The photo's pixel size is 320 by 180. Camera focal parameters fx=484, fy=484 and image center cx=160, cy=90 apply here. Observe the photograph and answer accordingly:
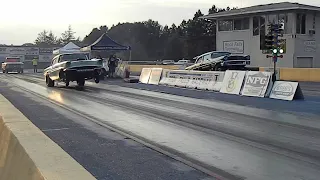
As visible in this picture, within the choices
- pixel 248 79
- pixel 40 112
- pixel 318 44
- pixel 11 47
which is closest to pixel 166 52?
A: pixel 11 47

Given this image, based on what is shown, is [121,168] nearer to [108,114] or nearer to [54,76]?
[108,114]

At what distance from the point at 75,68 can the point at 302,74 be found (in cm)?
1801

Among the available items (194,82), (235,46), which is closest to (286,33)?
(235,46)

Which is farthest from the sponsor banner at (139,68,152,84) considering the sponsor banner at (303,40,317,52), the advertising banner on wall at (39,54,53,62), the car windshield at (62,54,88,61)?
the advertising banner on wall at (39,54,53,62)

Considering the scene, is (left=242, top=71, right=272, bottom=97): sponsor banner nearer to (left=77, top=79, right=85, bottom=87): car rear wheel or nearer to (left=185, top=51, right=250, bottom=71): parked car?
(left=77, top=79, right=85, bottom=87): car rear wheel

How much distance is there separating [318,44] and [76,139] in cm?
4577

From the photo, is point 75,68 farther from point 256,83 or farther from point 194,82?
point 256,83

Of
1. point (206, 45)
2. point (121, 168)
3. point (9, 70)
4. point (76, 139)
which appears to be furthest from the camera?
point (206, 45)

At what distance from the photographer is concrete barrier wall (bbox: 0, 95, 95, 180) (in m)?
4.86

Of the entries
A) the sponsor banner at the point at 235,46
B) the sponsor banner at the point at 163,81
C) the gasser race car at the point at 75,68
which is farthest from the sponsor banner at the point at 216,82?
the sponsor banner at the point at 235,46

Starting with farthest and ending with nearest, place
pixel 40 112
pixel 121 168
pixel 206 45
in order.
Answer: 1. pixel 206 45
2. pixel 40 112
3. pixel 121 168

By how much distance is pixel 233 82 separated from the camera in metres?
22.0

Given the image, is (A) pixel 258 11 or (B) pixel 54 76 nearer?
(B) pixel 54 76

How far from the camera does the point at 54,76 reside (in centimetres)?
2773
